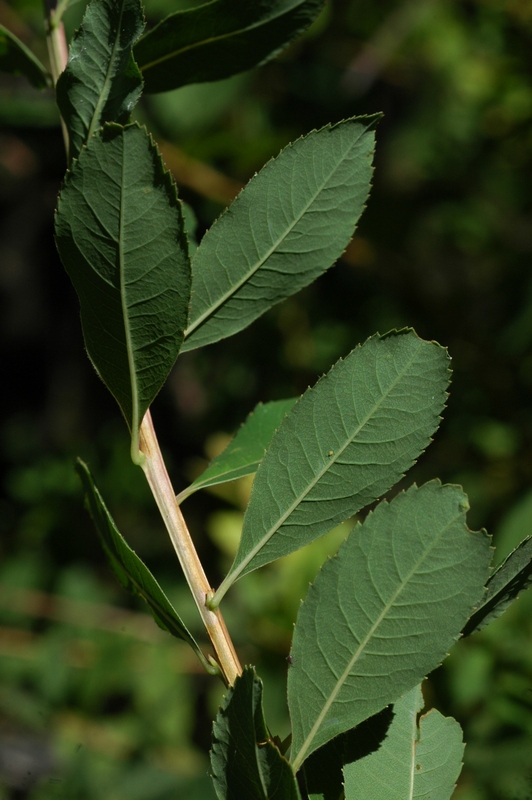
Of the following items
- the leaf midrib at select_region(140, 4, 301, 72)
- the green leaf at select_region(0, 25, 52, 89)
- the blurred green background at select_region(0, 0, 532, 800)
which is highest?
the leaf midrib at select_region(140, 4, 301, 72)

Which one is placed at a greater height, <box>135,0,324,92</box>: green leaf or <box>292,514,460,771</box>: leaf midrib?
<box>135,0,324,92</box>: green leaf

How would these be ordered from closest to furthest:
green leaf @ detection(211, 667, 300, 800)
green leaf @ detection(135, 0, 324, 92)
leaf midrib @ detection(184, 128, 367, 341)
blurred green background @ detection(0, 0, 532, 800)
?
green leaf @ detection(211, 667, 300, 800) → leaf midrib @ detection(184, 128, 367, 341) → green leaf @ detection(135, 0, 324, 92) → blurred green background @ detection(0, 0, 532, 800)

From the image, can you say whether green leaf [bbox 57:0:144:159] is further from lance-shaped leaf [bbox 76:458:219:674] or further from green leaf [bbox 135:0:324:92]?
lance-shaped leaf [bbox 76:458:219:674]

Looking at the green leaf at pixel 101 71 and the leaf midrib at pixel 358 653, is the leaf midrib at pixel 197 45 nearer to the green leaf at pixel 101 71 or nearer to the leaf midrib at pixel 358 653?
the green leaf at pixel 101 71

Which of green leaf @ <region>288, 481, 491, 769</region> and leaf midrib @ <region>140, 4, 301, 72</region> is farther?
leaf midrib @ <region>140, 4, 301, 72</region>

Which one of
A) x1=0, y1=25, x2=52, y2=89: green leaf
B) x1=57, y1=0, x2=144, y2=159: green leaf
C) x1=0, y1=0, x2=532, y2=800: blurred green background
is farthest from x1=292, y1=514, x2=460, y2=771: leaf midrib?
x1=0, y1=0, x2=532, y2=800: blurred green background

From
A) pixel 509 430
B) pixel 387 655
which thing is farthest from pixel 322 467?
pixel 509 430

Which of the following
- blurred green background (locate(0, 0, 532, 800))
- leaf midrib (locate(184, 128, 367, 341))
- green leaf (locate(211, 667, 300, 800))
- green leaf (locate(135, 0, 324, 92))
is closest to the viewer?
green leaf (locate(211, 667, 300, 800))
